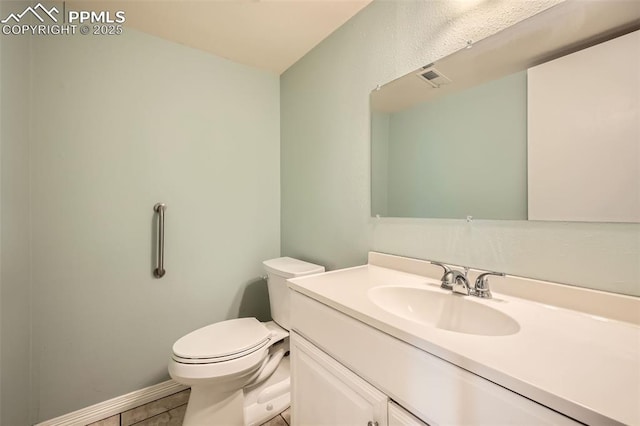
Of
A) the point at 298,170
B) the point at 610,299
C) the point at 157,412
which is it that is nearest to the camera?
the point at 610,299

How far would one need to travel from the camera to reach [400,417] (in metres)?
0.60

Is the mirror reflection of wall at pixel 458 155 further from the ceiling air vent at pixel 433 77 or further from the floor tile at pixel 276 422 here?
the floor tile at pixel 276 422

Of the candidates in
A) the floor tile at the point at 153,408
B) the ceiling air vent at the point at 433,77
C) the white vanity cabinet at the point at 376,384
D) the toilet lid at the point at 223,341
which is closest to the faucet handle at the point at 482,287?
the white vanity cabinet at the point at 376,384

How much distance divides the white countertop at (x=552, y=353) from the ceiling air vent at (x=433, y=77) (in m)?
0.85

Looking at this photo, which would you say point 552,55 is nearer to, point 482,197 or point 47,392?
point 482,197

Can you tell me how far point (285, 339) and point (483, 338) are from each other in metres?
1.24

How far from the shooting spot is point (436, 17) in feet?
3.33

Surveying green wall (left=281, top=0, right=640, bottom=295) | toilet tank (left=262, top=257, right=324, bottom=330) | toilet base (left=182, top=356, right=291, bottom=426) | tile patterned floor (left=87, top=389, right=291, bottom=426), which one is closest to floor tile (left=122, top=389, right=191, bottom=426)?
tile patterned floor (left=87, top=389, right=291, bottom=426)

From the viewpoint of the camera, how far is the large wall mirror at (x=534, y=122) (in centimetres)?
66

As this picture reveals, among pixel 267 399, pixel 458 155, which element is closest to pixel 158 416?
pixel 267 399

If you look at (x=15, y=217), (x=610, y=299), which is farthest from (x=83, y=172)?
(x=610, y=299)

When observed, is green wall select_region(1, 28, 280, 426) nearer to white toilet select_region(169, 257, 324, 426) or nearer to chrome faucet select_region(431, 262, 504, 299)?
white toilet select_region(169, 257, 324, 426)

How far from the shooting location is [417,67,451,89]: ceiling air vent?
102cm

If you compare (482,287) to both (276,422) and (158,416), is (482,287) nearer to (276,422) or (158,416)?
(276,422)
